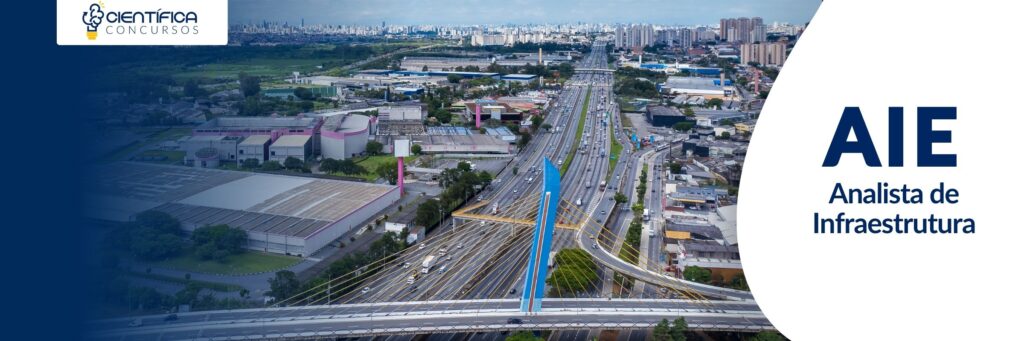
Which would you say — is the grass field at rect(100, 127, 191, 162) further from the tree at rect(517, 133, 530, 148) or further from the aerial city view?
the tree at rect(517, 133, 530, 148)

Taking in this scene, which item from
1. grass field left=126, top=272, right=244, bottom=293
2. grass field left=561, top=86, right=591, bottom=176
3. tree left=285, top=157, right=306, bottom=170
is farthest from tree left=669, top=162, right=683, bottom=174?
grass field left=126, top=272, right=244, bottom=293

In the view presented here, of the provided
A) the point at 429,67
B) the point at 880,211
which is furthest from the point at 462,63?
the point at 880,211

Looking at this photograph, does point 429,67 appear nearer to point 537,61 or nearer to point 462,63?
point 462,63

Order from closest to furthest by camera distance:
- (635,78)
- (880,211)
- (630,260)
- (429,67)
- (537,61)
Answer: (880,211) → (630,260) → (635,78) → (429,67) → (537,61)

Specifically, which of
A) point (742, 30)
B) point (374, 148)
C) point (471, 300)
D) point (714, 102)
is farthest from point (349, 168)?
point (742, 30)

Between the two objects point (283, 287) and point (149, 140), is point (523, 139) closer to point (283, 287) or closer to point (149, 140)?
point (149, 140)

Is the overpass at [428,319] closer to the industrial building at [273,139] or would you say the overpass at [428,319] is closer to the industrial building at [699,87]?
the industrial building at [273,139]
